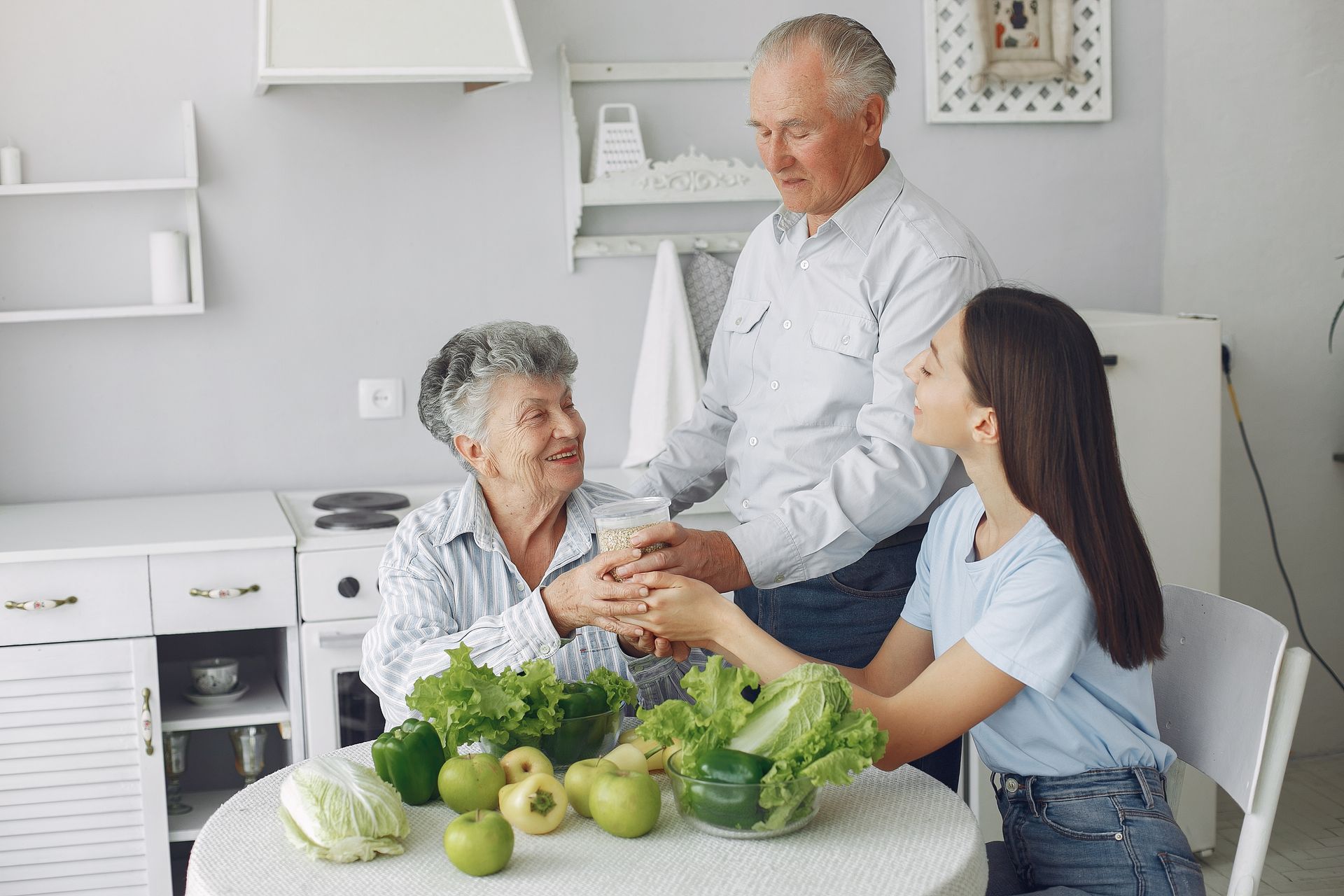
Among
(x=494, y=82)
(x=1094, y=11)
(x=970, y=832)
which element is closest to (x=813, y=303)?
(x=970, y=832)

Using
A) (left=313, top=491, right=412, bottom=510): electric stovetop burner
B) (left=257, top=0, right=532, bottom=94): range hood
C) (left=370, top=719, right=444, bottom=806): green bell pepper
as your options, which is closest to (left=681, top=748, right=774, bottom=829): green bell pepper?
(left=370, top=719, right=444, bottom=806): green bell pepper

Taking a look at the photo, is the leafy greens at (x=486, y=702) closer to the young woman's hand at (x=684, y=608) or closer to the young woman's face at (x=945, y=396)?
the young woman's hand at (x=684, y=608)

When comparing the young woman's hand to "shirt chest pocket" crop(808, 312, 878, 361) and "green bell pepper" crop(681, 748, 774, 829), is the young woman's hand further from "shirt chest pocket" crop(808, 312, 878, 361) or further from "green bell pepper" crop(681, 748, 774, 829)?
"shirt chest pocket" crop(808, 312, 878, 361)

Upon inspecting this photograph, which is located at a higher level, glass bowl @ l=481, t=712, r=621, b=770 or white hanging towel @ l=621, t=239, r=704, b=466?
white hanging towel @ l=621, t=239, r=704, b=466

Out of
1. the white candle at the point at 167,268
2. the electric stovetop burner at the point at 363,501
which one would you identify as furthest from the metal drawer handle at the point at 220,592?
the white candle at the point at 167,268

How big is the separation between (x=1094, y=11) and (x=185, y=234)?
7.28 ft

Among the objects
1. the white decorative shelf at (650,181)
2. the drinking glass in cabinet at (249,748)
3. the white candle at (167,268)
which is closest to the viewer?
the drinking glass in cabinet at (249,748)

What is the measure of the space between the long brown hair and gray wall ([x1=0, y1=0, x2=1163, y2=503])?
1708 mm

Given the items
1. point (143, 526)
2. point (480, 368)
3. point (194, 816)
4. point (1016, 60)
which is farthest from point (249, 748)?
point (1016, 60)

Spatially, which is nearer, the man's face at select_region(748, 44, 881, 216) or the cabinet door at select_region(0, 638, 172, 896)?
the man's face at select_region(748, 44, 881, 216)

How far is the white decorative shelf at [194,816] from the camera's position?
248 centimetres

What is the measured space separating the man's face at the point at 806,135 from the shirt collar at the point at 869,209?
2 centimetres

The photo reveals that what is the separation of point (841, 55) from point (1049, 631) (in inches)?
34.7

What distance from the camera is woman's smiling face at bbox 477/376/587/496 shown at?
174 centimetres
